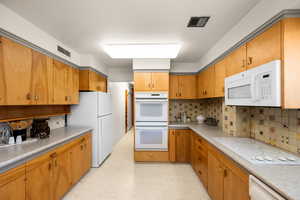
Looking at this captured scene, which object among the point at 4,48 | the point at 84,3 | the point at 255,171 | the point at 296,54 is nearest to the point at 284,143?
the point at 255,171

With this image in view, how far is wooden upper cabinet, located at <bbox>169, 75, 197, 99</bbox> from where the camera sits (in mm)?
3834

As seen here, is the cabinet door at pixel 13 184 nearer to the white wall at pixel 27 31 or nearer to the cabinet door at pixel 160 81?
the white wall at pixel 27 31

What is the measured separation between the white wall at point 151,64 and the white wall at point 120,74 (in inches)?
43.8

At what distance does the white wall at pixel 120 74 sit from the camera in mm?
4469

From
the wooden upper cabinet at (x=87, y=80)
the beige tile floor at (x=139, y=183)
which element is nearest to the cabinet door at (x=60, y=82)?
the wooden upper cabinet at (x=87, y=80)

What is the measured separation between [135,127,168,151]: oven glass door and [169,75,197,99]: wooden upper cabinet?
0.96 metres

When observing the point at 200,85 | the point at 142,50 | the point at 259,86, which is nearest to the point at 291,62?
the point at 259,86

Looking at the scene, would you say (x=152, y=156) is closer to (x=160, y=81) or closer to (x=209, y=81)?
(x=160, y=81)

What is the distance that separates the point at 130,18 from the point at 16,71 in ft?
4.74

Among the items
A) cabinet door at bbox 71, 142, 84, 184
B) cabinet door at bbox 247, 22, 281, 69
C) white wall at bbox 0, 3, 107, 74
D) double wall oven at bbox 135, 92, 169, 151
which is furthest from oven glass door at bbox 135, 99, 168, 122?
cabinet door at bbox 247, 22, 281, 69

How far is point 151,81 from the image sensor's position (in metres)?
3.41

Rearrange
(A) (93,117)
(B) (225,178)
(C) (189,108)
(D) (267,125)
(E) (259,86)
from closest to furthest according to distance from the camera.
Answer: (E) (259,86), (B) (225,178), (D) (267,125), (A) (93,117), (C) (189,108)

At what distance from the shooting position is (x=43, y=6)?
→ 5.45 ft

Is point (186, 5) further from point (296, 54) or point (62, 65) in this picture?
point (62, 65)
